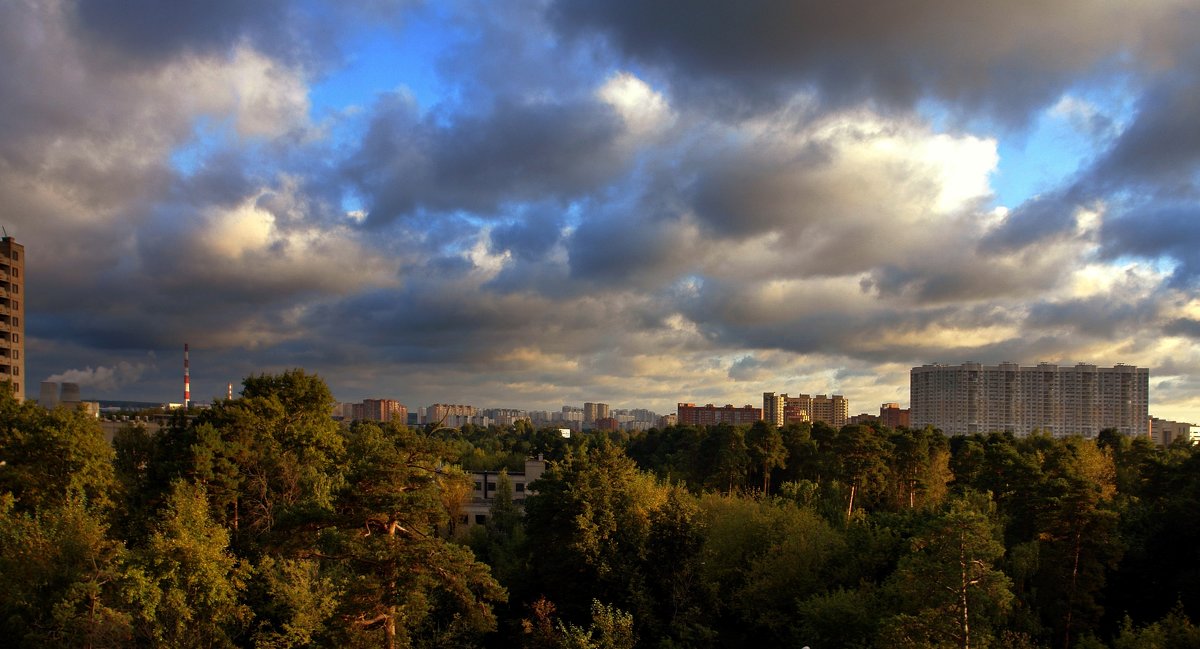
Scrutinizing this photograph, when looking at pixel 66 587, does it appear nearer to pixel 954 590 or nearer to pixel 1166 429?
pixel 954 590

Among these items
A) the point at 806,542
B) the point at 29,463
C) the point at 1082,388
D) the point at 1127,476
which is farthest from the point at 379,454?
the point at 1082,388

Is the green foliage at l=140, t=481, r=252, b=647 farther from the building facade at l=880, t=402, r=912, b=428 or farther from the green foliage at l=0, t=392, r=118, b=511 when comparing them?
the building facade at l=880, t=402, r=912, b=428

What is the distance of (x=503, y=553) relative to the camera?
35.0m

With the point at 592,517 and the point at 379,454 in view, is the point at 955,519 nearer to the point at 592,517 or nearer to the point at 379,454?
the point at 379,454

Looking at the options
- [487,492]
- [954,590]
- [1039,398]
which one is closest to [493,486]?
[487,492]

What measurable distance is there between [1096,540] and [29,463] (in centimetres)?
3787

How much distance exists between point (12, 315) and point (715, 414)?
4447 inches

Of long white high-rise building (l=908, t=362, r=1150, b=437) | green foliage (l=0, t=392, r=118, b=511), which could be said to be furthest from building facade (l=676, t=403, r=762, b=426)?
green foliage (l=0, t=392, r=118, b=511)

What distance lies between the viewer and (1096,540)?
872 inches

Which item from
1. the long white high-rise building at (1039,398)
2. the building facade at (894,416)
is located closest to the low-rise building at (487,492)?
the long white high-rise building at (1039,398)

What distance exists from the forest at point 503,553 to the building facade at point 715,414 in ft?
320

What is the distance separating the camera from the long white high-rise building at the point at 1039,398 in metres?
97.9

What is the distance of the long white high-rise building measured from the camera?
9788 centimetres

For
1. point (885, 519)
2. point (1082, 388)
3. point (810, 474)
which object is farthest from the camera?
point (1082, 388)
